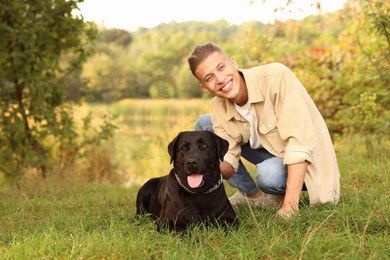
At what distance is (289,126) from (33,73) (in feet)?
13.9

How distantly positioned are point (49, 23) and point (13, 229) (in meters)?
3.59

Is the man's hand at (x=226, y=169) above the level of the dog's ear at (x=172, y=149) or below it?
below

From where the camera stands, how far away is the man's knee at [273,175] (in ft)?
11.9

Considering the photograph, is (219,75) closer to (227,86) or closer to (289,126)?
(227,86)

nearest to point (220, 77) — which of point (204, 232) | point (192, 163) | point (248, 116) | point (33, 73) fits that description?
point (248, 116)

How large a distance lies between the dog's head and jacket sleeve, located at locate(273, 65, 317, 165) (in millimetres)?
465

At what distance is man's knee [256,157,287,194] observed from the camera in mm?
3615

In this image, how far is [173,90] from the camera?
150ft

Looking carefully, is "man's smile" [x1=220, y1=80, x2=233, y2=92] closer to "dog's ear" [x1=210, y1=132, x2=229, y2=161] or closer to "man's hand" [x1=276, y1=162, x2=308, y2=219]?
"dog's ear" [x1=210, y1=132, x2=229, y2=161]

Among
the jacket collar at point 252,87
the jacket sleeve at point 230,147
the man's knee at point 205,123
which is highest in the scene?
the jacket collar at point 252,87

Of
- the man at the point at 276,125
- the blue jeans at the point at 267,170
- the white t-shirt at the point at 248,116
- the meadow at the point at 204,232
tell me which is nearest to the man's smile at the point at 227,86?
the man at the point at 276,125

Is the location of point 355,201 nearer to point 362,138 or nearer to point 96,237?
point 96,237

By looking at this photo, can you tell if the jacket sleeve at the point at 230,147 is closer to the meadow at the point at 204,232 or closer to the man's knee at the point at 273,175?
the man's knee at the point at 273,175

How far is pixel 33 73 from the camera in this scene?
6555 millimetres
